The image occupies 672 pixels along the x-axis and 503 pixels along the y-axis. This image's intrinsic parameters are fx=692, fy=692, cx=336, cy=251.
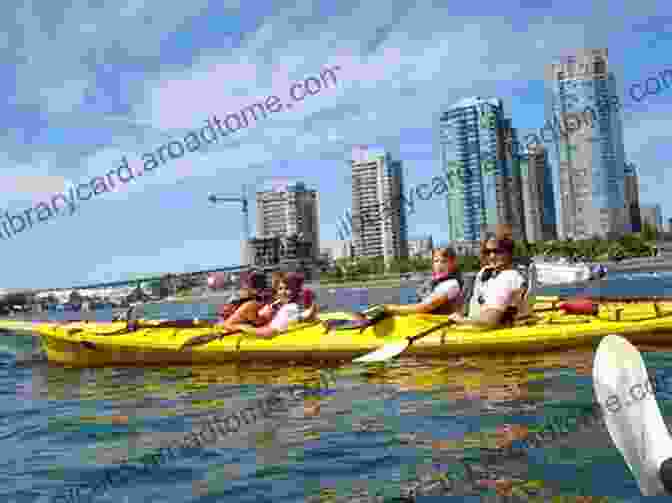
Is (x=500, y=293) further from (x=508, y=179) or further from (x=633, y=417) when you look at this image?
(x=508, y=179)

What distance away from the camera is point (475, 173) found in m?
114

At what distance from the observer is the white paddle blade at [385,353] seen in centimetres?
965

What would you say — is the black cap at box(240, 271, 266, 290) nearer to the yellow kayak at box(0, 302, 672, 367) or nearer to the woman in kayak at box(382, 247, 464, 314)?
the yellow kayak at box(0, 302, 672, 367)

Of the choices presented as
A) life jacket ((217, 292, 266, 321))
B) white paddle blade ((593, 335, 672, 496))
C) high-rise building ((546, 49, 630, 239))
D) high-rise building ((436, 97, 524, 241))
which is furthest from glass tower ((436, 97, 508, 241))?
white paddle blade ((593, 335, 672, 496))

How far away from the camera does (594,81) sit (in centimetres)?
9825

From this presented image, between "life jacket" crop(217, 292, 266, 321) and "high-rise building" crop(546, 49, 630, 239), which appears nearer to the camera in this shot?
"life jacket" crop(217, 292, 266, 321)

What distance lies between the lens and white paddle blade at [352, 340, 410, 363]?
9648 millimetres

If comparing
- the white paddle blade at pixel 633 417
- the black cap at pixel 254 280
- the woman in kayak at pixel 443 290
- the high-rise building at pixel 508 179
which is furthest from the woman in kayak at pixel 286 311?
the high-rise building at pixel 508 179

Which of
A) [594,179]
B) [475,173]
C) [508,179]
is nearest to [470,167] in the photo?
[475,173]

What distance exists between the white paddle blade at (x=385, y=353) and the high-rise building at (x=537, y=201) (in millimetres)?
144117

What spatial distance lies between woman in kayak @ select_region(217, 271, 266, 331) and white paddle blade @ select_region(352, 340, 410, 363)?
2.59 m

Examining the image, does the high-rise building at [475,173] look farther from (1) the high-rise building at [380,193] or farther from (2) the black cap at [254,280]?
(2) the black cap at [254,280]

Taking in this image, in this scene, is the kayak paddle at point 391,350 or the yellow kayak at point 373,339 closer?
the kayak paddle at point 391,350

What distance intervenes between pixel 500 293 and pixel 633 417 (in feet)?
20.0
